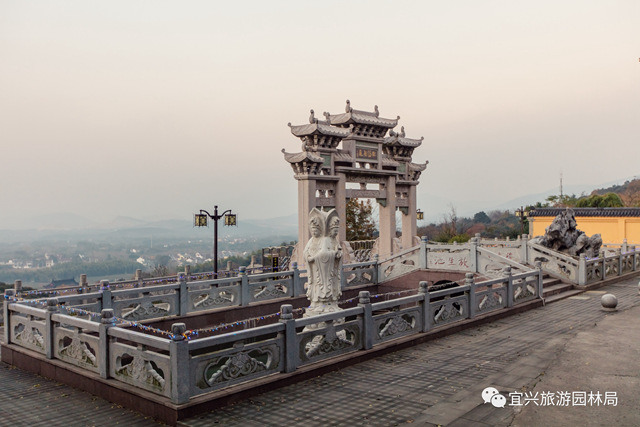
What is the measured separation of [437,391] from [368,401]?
1008 mm

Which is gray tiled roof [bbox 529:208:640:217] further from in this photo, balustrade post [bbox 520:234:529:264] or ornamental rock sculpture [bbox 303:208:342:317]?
ornamental rock sculpture [bbox 303:208:342:317]

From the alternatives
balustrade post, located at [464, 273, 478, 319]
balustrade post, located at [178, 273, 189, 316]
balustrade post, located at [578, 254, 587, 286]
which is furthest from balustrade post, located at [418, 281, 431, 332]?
balustrade post, located at [578, 254, 587, 286]

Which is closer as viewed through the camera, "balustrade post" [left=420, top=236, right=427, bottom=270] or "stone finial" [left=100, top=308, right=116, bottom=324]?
"stone finial" [left=100, top=308, right=116, bottom=324]

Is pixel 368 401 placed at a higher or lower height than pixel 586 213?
lower

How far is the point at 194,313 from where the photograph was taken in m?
12.6

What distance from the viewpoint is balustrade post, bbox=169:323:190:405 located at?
6285 mm

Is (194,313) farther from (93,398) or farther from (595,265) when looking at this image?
(595,265)

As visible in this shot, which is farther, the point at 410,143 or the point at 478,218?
the point at 478,218

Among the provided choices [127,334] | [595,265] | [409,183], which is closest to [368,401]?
[127,334]

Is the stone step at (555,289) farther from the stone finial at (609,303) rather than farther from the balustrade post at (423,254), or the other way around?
the balustrade post at (423,254)

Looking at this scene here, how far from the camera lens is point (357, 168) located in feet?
76.3

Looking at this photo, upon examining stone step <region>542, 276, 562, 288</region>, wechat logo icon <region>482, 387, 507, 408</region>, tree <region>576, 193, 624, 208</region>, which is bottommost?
wechat logo icon <region>482, 387, 507, 408</region>

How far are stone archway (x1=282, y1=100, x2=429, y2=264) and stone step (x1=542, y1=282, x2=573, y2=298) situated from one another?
28.1 feet

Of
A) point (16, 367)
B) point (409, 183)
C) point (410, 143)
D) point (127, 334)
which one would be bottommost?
point (16, 367)
